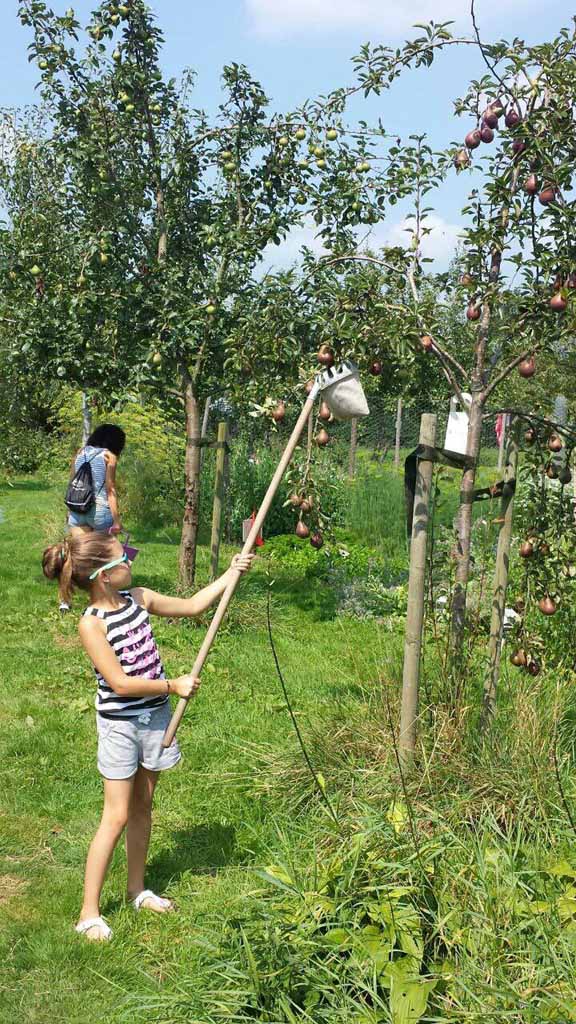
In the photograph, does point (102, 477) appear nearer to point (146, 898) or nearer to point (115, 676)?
point (115, 676)

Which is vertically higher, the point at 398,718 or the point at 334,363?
the point at 334,363

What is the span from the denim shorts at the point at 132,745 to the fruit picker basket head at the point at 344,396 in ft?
3.96

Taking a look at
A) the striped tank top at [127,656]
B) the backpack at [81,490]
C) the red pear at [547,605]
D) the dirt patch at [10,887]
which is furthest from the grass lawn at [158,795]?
the backpack at [81,490]

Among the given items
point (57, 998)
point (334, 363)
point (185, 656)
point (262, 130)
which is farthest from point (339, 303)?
point (262, 130)

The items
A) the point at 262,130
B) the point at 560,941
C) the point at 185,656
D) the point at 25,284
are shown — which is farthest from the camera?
the point at 25,284

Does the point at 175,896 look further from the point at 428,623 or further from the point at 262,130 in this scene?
the point at 262,130

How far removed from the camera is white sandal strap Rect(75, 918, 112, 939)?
10.3ft

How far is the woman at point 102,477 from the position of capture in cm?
570

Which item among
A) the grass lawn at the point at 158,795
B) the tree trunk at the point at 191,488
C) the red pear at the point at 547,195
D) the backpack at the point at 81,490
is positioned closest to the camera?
the grass lawn at the point at 158,795

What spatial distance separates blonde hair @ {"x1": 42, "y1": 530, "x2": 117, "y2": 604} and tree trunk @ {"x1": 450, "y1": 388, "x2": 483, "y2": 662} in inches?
57.4

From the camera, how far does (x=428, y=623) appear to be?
14.6 feet

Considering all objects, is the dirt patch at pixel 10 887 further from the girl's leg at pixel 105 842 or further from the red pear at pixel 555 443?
the red pear at pixel 555 443

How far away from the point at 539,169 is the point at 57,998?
131 inches

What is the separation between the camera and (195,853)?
12.3ft
